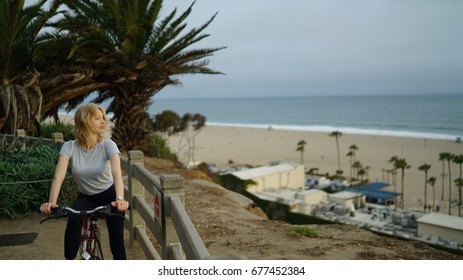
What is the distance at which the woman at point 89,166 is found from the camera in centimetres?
295

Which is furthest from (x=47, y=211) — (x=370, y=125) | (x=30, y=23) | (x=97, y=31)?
(x=370, y=125)

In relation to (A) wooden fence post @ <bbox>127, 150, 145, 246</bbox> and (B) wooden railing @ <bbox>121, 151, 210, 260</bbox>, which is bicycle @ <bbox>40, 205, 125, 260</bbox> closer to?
(B) wooden railing @ <bbox>121, 151, 210, 260</bbox>

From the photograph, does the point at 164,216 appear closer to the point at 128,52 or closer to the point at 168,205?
the point at 168,205

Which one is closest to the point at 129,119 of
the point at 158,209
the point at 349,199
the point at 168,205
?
the point at 158,209

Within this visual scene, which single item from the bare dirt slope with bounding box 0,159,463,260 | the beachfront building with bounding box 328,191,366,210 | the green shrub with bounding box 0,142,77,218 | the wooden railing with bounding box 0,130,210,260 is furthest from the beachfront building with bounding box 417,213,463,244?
the green shrub with bounding box 0,142,77,218

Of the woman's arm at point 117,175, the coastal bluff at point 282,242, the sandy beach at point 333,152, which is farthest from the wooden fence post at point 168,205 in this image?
the sandy beach at point 333,152

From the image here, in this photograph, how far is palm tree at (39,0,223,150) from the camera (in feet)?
33.6

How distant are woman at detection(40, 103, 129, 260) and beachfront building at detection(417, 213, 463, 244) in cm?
1408

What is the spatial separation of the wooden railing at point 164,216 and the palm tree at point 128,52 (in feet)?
19.3

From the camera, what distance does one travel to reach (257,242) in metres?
5.90

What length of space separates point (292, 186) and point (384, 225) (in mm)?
8869

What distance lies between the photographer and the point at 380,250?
593 centimetres

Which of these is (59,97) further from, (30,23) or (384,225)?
(384,225)
